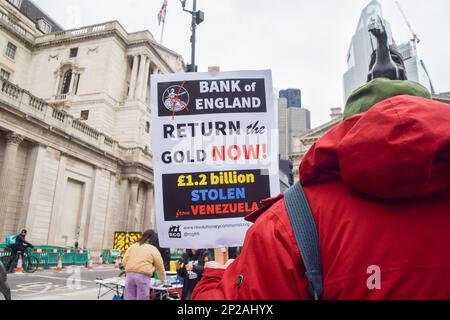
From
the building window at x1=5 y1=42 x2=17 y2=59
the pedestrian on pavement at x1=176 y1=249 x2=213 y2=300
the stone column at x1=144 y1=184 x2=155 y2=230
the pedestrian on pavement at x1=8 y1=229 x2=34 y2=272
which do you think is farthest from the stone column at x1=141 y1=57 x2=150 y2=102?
the pedestrian on pavement at x1=176 y1=249 x2=213 y2=300

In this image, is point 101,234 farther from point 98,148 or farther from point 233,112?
point 233,112

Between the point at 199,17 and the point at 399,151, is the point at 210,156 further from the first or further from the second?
the point at 199,17

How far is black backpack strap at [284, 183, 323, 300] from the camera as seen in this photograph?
3.36 feet

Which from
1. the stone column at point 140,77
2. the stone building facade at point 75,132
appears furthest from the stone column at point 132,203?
the stone column at point 140,77

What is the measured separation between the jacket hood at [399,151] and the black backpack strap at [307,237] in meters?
0.16

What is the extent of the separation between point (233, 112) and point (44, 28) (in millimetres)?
53732

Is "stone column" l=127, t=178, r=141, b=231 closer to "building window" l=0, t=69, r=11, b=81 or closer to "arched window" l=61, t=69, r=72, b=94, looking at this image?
"arched window" l=61, t=69, r=72, b=94

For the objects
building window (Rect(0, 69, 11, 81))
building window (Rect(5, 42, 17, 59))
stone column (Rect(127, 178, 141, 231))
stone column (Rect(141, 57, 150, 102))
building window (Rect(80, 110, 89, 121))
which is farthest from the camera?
stone column (Rect(141, 57, 150, 102))

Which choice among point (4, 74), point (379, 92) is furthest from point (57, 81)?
point (379, 92)

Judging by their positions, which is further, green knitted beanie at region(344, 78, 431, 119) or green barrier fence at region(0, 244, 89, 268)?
green barrier fence at region(0, 244, 89, 268)

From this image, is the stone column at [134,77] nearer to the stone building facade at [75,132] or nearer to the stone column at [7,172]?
the stone building facade at [75,132]

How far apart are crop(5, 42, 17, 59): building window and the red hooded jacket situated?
39.5m

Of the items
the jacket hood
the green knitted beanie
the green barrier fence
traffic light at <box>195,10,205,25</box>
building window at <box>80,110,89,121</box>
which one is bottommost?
the green barrier fence

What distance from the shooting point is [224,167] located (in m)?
2.89
